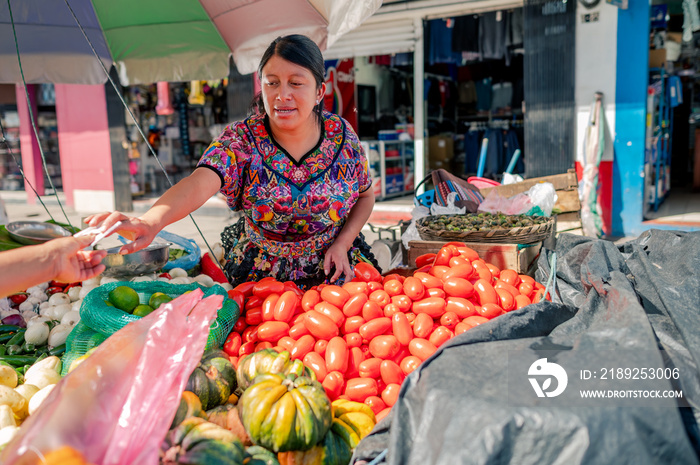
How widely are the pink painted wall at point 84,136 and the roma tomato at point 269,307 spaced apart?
10.3 metres

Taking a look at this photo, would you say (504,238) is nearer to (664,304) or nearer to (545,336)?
(664,304)

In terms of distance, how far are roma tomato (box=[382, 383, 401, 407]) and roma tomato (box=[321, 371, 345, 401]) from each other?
15cm

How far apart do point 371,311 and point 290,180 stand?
32.2 inches

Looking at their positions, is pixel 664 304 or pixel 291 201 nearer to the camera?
pixel 664 304

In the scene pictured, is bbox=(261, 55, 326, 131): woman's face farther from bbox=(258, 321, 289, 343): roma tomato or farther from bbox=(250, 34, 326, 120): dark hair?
bbox=(258, 321, 289, 343): roma tomato

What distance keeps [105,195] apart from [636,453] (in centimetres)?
1184

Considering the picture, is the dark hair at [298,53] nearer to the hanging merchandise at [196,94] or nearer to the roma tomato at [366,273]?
the roma tomato at [366,273]

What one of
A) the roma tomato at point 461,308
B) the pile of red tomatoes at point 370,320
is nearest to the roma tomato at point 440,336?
the pile of red tomatoes at point 370,320

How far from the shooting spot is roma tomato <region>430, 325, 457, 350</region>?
1.99m

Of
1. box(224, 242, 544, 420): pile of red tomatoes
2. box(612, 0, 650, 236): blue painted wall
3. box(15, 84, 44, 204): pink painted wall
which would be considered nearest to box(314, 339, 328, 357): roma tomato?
box(224, 242, 544, 420): pile of red tomatoes

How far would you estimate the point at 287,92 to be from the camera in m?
2.39

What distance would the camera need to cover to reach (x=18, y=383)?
2105 millimetres

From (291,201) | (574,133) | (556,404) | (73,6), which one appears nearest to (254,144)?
(291,201)

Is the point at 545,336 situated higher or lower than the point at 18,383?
higher
